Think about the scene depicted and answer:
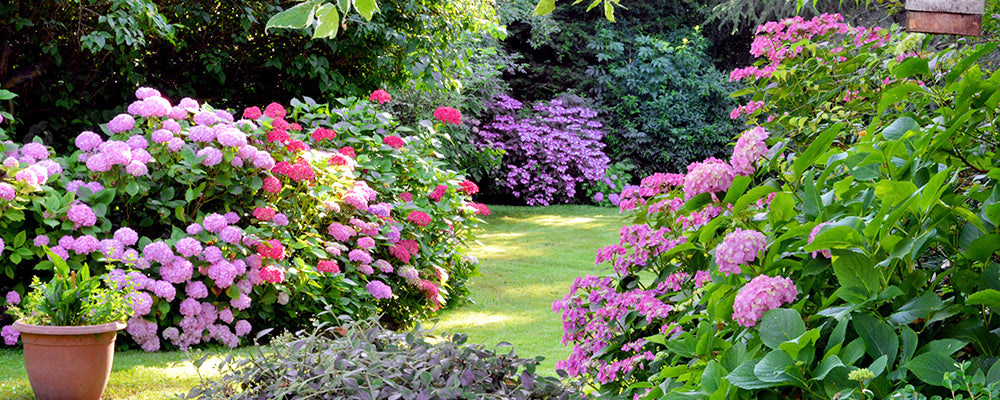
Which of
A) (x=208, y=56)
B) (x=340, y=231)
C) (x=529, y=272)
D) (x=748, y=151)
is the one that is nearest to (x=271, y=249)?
(x=340, y=231)

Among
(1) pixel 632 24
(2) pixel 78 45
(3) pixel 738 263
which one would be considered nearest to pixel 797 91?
(3) pixel 738 263

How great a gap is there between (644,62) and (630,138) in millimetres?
1546

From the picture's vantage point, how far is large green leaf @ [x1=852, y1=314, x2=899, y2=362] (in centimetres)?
102

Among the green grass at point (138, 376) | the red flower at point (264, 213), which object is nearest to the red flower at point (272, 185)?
the red flower at point (264, 213)

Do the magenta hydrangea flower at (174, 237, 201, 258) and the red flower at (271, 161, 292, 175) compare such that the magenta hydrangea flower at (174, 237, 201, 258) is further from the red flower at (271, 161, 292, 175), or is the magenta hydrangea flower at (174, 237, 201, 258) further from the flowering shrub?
the flowering shrub

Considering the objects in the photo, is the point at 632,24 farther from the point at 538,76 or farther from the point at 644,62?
the point at 538,76

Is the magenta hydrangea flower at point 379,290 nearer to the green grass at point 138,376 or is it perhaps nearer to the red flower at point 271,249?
the red flower at point 271,249

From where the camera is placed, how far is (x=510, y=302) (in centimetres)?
584

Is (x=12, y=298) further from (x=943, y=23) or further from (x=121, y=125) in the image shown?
(x=943, y=23)

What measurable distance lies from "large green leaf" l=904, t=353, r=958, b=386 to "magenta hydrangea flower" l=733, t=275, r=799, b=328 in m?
0.21

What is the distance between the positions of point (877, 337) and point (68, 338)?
10.4 feet

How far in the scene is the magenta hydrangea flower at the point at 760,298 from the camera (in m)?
1.16

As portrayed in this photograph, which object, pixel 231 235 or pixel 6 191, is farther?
pixel 231 235

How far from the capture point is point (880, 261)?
1.08 metres
